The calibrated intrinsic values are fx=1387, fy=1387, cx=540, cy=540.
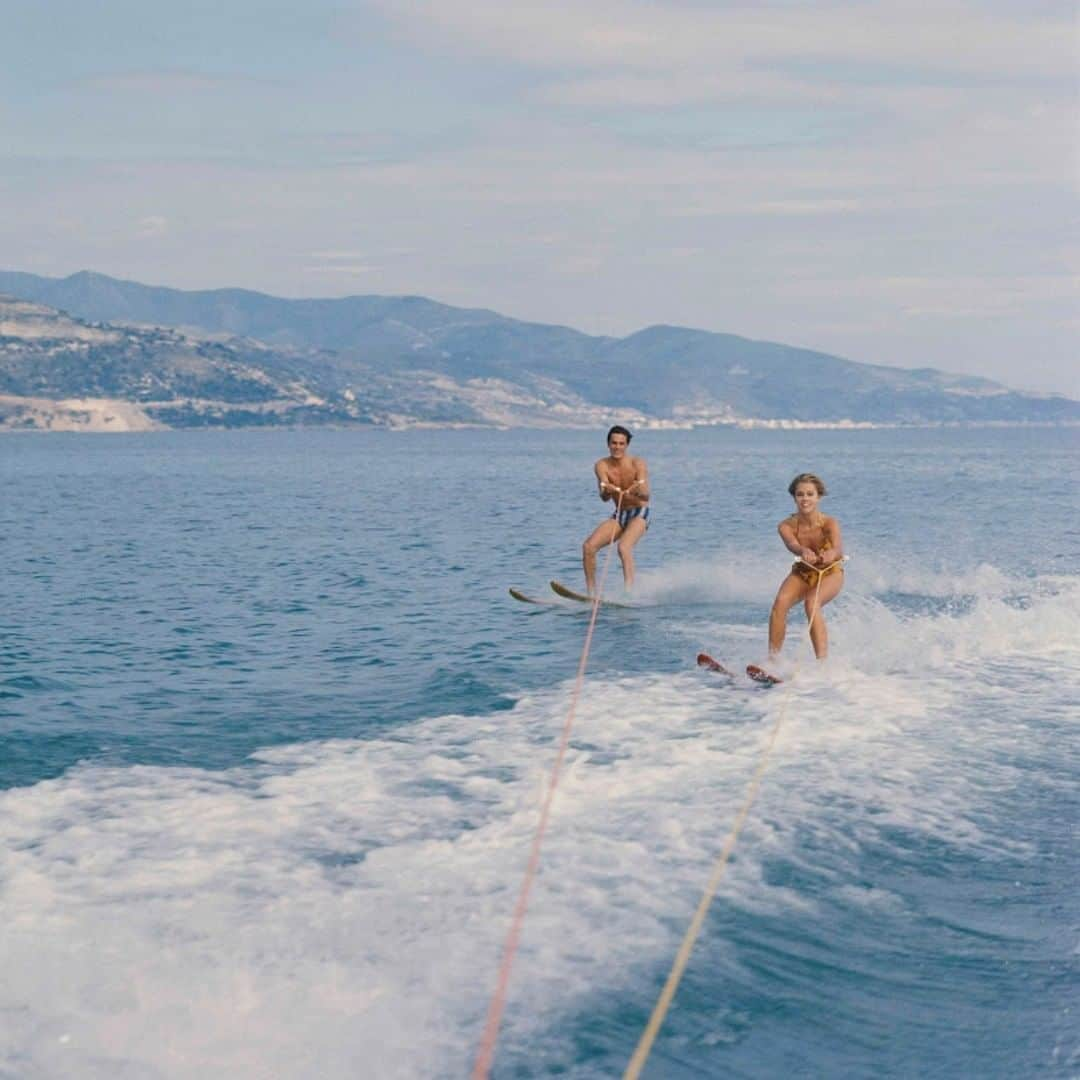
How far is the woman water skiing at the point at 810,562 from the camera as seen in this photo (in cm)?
1529

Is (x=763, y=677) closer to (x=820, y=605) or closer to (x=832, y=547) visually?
(x=820, y=605)

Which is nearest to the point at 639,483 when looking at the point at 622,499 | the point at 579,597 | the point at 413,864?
the point at 622,499

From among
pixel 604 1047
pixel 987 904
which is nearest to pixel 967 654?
pixel 987 904

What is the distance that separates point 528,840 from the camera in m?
9.80

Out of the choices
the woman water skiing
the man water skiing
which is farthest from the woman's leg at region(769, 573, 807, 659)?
the man water skiing

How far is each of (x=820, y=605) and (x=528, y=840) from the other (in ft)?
23.6

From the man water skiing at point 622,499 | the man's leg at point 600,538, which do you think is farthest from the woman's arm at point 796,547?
the man's leg at point 600,538

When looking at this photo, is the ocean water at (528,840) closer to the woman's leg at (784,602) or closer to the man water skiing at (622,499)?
the woman's leg at (784,602)

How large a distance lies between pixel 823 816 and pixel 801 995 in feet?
10.4

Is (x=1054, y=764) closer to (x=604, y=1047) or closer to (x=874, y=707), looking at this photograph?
(x=874, y=707)

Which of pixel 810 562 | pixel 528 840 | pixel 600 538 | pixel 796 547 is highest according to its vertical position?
pixel 796 547

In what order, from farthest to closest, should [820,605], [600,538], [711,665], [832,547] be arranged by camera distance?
1. [600,538]
2. [711,665]
3. [820,605]
4. [832,547]

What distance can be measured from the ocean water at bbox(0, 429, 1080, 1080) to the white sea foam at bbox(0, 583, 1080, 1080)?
30mm

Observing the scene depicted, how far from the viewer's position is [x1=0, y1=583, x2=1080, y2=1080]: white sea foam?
6836 millimetres
